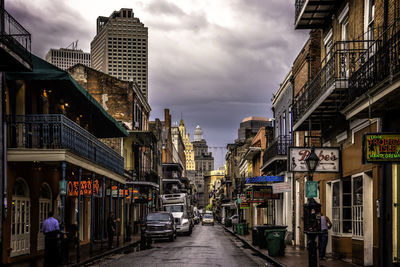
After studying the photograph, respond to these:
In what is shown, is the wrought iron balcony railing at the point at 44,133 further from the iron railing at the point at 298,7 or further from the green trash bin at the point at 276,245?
the iron railing at the point at 298,7

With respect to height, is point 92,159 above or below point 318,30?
below

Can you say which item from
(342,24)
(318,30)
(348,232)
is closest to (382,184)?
(348,232)

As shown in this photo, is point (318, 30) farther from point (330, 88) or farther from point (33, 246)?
point (33, 246)

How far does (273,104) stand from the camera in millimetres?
39656

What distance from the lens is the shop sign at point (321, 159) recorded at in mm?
19328

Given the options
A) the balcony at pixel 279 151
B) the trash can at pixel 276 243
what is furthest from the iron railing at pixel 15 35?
the balcony at pixel 279 151

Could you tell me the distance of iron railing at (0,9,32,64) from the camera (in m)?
15.8

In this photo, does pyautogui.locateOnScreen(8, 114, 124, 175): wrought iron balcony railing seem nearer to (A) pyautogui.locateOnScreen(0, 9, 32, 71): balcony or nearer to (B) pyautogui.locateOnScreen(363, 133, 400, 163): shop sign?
(A) pyautogui.locateOnScreen(0, 9, 32, 71): balcony

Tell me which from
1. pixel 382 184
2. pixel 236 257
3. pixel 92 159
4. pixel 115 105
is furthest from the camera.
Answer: pixel 115 105

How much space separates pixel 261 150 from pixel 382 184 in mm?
31822

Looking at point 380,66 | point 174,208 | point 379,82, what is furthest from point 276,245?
point 174,208

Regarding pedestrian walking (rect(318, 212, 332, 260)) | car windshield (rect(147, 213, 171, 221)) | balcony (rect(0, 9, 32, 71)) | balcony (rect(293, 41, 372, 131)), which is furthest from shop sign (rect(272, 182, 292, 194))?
balcony (rect(0, 9, 32, 71))

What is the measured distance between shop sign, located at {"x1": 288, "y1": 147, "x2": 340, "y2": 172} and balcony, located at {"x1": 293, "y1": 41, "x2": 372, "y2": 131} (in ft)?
3.87

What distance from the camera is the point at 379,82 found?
12.0m
